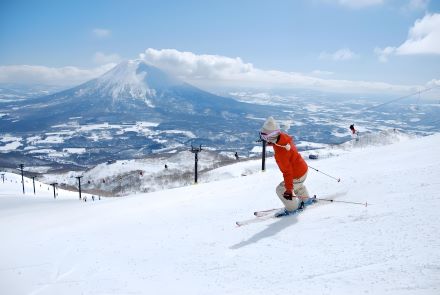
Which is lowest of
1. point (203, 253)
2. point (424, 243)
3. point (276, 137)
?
point (203, 253)

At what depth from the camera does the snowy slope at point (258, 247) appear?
562 cm

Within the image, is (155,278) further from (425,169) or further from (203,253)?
(425,169)

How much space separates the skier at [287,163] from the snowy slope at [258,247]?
18.9 inches

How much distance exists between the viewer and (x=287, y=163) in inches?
355

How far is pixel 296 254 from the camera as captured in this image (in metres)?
6.73

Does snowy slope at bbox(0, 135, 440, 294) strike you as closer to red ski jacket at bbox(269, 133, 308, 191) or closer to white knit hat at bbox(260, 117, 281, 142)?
red ski jacket at bbox(269, 133, 308, 191)

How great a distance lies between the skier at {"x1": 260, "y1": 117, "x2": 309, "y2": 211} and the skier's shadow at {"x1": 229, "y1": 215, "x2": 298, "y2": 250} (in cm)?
46

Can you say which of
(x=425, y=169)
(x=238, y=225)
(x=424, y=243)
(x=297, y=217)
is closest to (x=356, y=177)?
(x=425, y=169)

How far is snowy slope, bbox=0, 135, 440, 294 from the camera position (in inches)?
221

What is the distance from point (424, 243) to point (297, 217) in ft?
10.8

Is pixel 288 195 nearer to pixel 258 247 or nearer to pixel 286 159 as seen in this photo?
pixel 286 159

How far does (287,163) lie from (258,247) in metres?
2.49

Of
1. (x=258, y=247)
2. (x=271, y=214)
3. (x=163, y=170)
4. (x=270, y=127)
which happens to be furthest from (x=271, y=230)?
(x=163, y=170)

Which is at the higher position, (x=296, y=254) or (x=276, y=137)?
(x=276, y=137)
